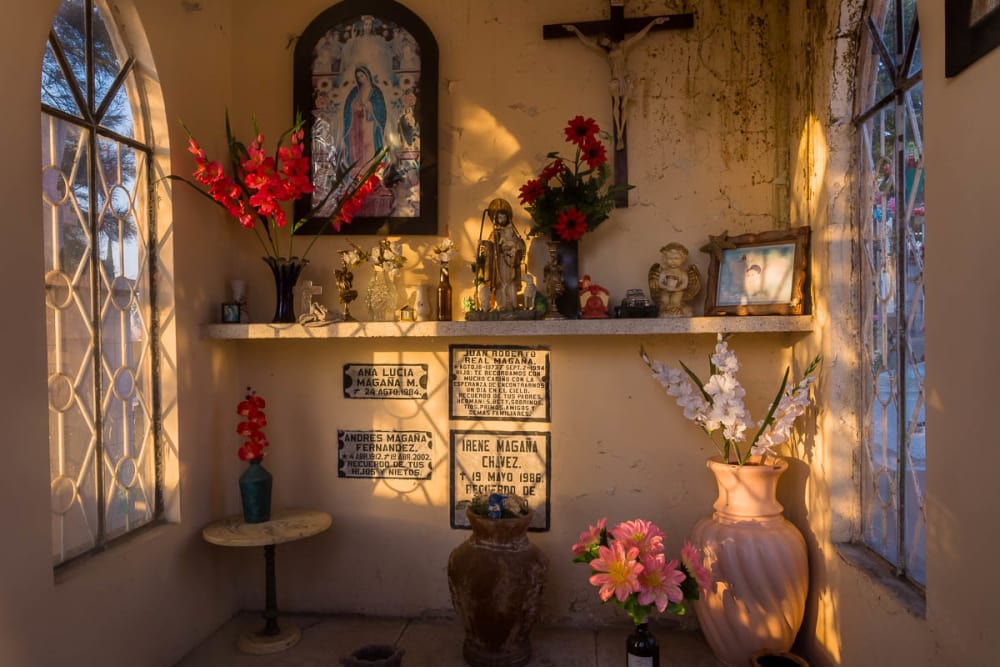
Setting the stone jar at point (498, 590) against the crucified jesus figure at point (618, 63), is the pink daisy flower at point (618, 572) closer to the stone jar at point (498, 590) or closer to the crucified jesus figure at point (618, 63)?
the stone jar at point (498, 590)

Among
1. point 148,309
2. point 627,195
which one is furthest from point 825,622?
point 148,309

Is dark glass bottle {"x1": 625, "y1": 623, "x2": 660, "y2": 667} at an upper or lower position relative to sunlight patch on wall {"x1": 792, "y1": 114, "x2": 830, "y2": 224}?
lower

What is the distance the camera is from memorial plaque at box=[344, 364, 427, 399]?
3328 millimetres

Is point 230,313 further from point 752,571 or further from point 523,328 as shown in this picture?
point 752,571

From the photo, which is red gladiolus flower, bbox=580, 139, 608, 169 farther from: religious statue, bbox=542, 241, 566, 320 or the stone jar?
the stone jar

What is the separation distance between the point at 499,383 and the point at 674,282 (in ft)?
2.98

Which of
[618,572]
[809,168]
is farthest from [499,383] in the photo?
[809,168]

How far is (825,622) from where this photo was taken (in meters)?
2.62

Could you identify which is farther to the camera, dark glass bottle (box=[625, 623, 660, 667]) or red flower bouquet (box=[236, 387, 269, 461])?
red flower bouquet (box=[236, 387, 269, 461])

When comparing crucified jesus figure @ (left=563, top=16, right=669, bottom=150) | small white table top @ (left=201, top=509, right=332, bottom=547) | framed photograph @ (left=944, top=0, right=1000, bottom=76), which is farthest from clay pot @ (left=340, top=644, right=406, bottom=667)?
framed photograph @ (left=944, top=0, right=1000, bottom=76)

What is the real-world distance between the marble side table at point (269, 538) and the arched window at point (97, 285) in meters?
0.29

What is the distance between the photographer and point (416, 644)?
305cm

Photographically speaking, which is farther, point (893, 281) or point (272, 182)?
point (272, 182)

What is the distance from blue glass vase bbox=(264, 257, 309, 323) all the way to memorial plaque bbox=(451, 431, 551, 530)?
94 cm
